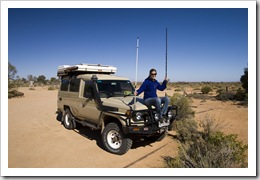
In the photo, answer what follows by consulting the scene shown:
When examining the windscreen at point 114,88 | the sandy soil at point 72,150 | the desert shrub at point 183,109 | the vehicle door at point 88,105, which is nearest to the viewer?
the sandy soil at point 72,150

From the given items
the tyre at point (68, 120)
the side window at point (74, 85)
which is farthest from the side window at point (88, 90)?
the tyre at point (68, 120)

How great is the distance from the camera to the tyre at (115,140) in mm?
5179

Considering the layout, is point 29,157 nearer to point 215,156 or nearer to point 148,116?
point 148,116

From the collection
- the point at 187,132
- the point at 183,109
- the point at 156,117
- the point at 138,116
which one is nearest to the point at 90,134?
the point at 138,116

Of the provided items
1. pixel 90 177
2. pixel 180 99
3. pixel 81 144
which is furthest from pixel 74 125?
pixel 180 99

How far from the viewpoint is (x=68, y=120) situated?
8016mm

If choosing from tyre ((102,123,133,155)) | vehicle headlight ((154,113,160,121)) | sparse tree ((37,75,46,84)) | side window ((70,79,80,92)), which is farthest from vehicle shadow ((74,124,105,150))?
sparse tree ((37,75,46,84))

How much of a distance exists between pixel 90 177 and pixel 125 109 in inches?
70.4

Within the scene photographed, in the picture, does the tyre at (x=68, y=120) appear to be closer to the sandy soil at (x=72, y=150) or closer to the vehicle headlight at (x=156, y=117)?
the sandy soil at (x=72, y=150)

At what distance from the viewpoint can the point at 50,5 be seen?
518cm

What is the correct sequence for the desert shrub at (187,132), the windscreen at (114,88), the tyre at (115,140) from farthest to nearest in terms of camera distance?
the desert shrub at (187,132), the windscreen at (114,88), the tyre at (115,140)

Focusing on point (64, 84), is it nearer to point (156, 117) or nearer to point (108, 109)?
point (108, 109)

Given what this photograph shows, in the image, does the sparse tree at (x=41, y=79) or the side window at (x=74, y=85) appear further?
the sparse tree at (x=41, y=79)

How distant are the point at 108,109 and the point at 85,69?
2.36 meters
